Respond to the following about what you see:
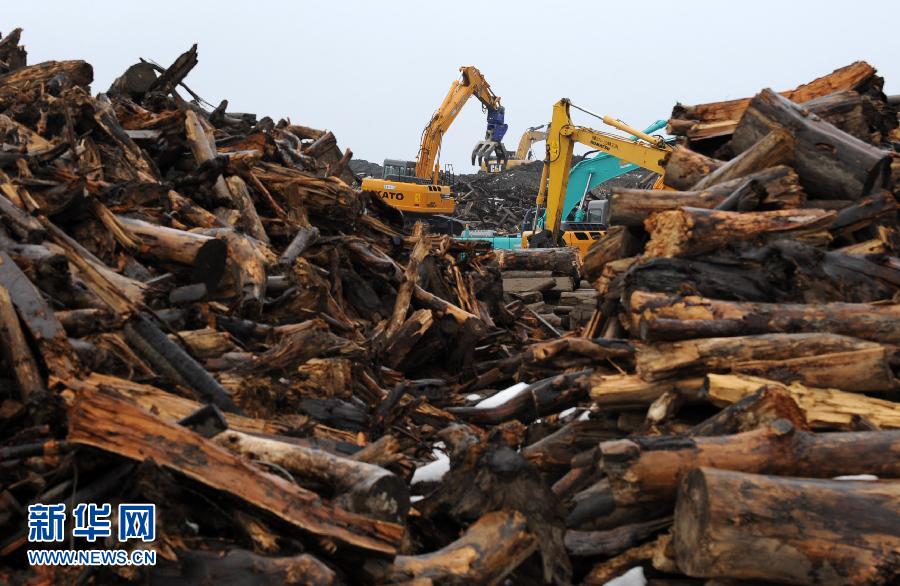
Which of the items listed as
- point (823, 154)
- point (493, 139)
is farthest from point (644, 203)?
point (493, 139)

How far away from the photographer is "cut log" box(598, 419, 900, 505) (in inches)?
151

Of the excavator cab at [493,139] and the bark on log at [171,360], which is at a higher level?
the excavator cab at [493,139]

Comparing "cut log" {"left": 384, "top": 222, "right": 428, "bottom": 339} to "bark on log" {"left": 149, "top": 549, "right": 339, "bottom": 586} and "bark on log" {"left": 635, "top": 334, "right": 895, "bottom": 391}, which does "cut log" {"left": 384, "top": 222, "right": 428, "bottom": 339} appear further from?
"bark on log" {"left": 149, "top": 549, "right": 339, "bottom": 586}

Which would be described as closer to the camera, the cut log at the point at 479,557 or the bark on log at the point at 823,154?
the cut log at the point at 479,557

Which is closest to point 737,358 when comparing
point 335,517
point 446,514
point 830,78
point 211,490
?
point 446,514

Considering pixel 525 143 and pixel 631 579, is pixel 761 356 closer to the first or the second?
pixel 631 579

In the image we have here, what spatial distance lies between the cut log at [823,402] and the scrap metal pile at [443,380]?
2cm

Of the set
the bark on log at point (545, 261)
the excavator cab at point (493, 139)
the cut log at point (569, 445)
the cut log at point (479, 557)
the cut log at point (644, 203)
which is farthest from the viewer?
the excavator cab at point (493, 139)

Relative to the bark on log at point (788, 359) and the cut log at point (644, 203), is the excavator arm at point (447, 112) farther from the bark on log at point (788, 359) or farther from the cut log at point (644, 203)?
the bark on log at point (788, 359)

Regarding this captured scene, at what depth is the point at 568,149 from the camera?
18.7 m

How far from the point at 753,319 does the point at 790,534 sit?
1.91 m

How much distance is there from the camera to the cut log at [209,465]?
11.2ft

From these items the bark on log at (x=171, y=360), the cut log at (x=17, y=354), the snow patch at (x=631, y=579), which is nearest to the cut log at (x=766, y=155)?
the snow patch at (x=631, y=579)

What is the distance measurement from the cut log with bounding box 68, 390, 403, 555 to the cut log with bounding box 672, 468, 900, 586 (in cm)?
137
